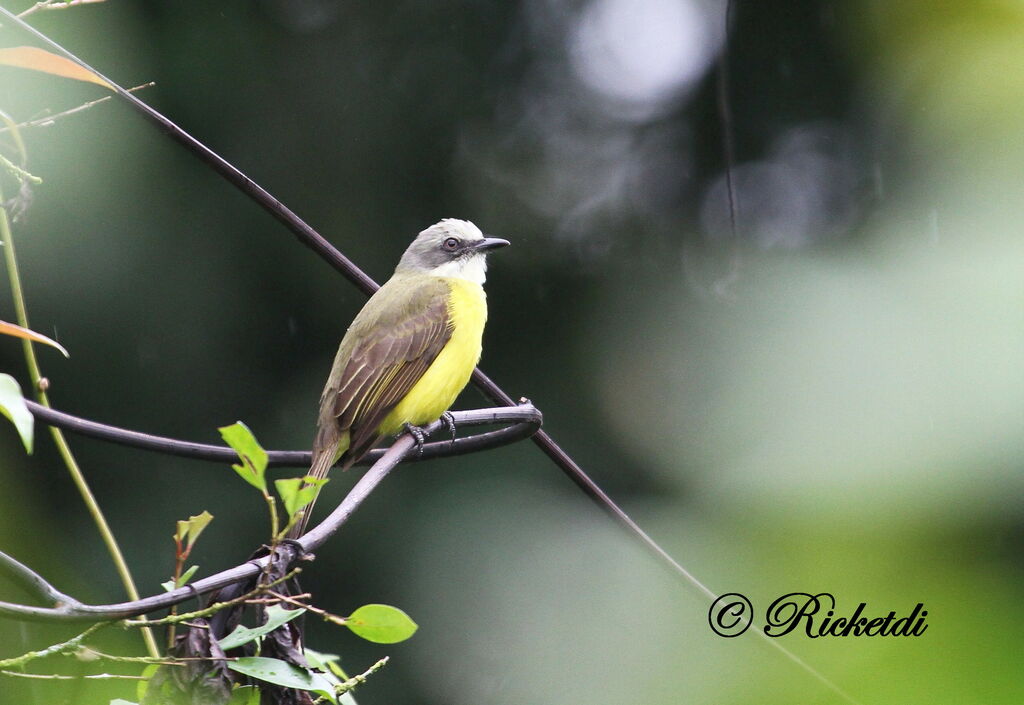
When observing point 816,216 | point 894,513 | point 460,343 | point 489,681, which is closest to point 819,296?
point 894,513

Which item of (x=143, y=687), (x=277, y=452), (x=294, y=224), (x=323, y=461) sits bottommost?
(x=143, y=687)

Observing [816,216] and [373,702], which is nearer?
[373,702]

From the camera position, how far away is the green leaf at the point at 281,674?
1307 mm

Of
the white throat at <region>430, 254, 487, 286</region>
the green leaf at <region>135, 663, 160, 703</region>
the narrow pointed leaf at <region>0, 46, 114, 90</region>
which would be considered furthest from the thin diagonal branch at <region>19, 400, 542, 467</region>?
the white throat at <region>430, 254, 487, 286</region>

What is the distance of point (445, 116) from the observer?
5887 mm

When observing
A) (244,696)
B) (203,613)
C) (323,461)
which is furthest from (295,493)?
(323,461)

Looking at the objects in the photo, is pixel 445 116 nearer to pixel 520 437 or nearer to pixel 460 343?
pixel 460 343

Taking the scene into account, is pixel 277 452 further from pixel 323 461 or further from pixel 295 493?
pixel 295 493

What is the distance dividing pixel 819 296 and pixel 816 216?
485 centimetres

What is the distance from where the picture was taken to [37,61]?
3.91 ft

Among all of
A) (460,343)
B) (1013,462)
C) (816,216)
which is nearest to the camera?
(1013,462)

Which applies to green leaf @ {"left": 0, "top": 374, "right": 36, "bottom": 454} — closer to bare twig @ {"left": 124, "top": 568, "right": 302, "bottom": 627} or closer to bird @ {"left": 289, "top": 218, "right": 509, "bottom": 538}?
bare twig @ {"left": 124, "top": 568, "right": 302, "bottom": 627}

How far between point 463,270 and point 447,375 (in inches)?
31.1

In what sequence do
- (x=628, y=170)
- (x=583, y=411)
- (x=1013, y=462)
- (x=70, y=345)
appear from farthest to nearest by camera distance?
(x=628, y=170) < (x=583, y=411) < (x=70, y=345) < (x=1013, y=462)
